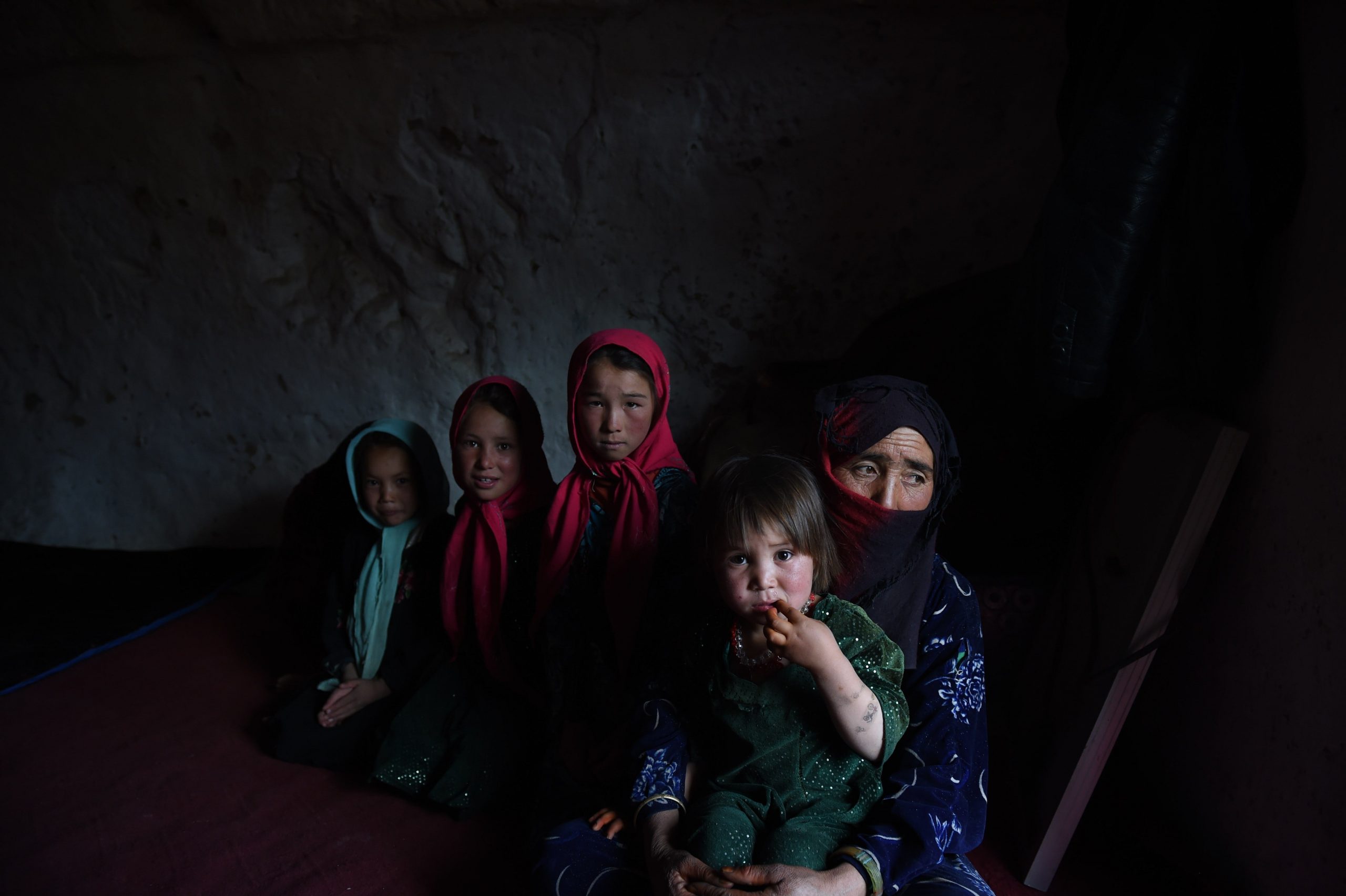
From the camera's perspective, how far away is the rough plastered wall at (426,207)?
3014 millimetres

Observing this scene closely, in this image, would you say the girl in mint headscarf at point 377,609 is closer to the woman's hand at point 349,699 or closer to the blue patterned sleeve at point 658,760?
the woman's hand at point 349,699

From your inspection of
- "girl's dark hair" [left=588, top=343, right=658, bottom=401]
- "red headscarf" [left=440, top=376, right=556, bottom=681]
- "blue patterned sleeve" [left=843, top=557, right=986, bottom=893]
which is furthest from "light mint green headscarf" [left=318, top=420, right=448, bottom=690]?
"blue patterned sleeve" [left=843, top=557, right=986, bottom=893]

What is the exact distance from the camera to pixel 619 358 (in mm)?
2193

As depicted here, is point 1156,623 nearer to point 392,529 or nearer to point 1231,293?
point 1231,293

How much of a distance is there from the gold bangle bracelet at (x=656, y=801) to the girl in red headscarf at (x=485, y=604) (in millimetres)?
744

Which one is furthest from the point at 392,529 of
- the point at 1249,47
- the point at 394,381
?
the point at 1249,47

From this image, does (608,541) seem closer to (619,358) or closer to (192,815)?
(619,358)

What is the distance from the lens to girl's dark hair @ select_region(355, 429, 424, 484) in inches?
98.7

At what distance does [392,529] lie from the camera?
8.48 ft

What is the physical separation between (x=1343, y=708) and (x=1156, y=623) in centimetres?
38

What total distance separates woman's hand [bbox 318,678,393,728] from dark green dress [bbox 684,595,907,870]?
1.27m

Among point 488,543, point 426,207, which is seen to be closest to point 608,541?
point 488,543

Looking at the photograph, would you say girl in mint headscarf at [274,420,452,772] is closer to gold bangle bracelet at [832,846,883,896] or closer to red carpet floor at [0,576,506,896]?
red carpet floor at [0,576,506,896]

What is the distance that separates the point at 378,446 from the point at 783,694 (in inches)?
59.8
